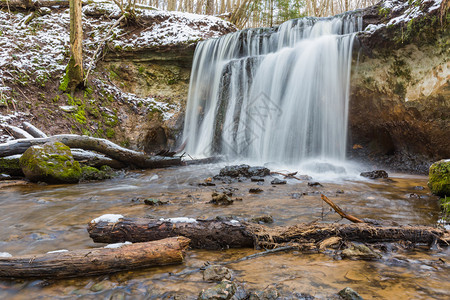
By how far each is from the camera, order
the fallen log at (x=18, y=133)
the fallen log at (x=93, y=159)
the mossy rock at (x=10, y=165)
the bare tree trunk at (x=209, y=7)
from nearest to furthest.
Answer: the mossy rock at (x=10, y=165) → the fallen log at (x=18, y=133) → the fallen log at (x=93, y=159) → the bare tree trunk at (x=209, y=7)

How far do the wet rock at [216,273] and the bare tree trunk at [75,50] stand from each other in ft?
31.0

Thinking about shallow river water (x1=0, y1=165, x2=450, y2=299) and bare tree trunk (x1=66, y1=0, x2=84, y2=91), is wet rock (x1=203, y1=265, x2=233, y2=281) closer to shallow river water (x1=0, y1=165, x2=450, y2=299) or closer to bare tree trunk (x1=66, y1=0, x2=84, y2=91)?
shallow river water (x1=0, y1=165, x2=450, y2=299)

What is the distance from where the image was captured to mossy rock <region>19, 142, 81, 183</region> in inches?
Result: 213

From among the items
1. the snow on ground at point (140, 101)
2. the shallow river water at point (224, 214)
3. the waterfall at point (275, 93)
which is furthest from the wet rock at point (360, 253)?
the snow on ground at point (140, 101)

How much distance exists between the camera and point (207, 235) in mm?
2246

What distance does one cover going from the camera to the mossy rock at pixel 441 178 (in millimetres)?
3865

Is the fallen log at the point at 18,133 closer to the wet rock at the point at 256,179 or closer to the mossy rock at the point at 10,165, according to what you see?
the mossy rock at the point at 10,165

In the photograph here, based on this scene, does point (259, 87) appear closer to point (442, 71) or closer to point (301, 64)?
Result: point (301, 64)

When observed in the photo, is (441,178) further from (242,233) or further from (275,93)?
(275,93)

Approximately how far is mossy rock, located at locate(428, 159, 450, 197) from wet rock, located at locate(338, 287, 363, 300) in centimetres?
339

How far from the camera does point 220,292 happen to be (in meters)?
1.56

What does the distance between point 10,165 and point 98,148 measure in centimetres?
179

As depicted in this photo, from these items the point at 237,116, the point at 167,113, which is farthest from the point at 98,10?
the point at 237,116

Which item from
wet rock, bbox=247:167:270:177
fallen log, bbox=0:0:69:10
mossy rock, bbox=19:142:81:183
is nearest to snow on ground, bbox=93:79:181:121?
fallen log, bbox=0:0:69:10
